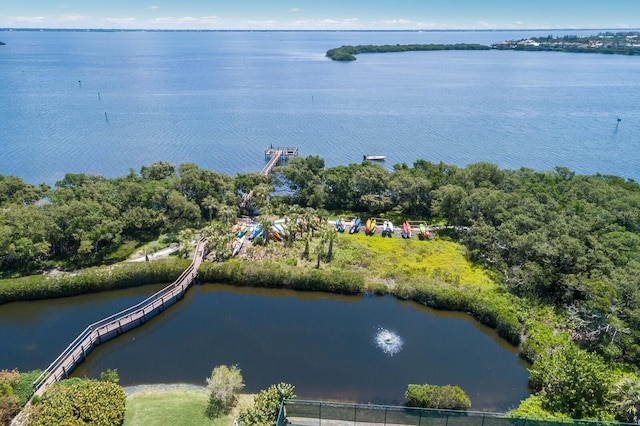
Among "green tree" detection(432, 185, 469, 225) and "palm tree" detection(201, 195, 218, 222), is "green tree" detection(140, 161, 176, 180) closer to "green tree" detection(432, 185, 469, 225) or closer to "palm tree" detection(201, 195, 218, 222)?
"palm tree" detection(201, 195, 218, 222)

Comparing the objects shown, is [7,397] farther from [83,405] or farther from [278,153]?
[278,153]

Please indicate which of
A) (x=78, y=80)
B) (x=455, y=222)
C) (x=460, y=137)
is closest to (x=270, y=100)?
(x=460, y=137)

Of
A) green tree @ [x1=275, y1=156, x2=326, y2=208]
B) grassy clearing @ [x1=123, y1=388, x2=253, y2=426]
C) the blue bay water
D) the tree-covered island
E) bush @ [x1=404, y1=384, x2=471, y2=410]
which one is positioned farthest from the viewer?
the blue bay water

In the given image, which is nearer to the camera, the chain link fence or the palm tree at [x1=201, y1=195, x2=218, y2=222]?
the chain link fence

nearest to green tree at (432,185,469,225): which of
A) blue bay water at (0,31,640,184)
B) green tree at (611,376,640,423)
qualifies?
blue bay water at (0,31,640,184)

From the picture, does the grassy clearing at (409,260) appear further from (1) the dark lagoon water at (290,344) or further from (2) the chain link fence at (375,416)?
(2) the chain link fence at (375,416)

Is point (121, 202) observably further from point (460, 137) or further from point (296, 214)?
point (460, 137)

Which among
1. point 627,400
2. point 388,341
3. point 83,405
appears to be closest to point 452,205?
point 388,341
